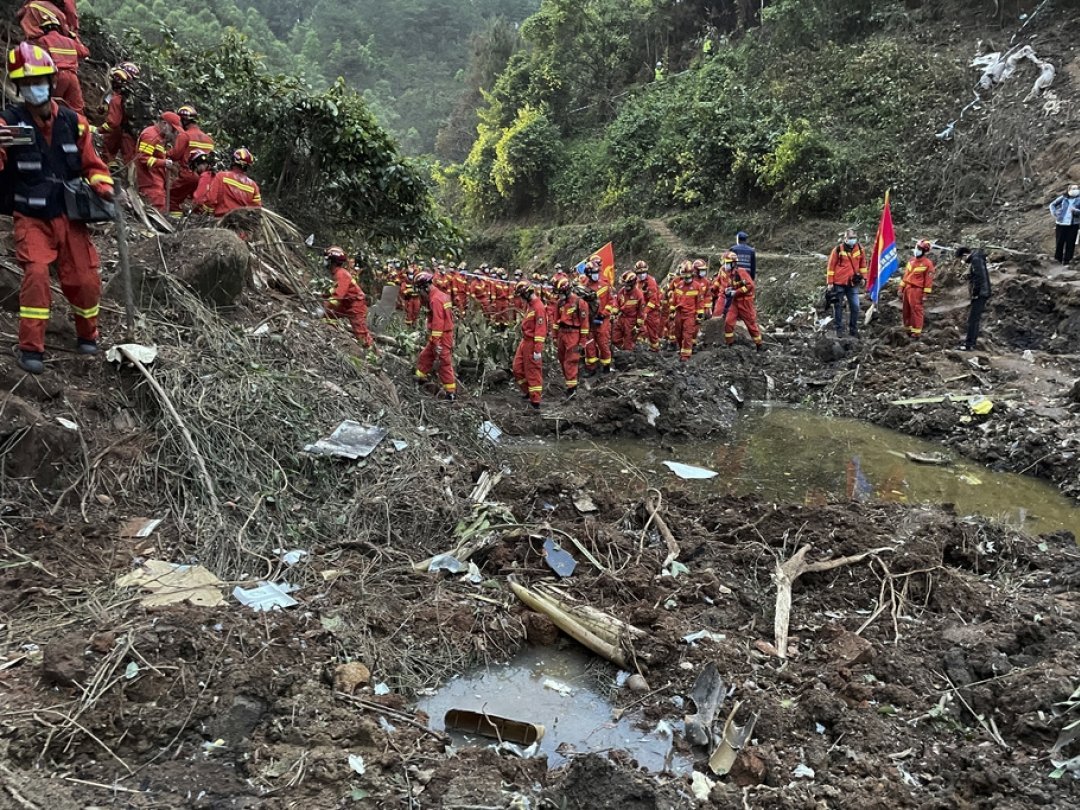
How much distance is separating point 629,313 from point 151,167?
736 cm

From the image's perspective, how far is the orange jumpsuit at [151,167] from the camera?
8078mm

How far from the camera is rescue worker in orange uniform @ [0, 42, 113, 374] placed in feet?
14.1

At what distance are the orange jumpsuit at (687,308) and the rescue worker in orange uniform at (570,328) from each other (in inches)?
95.9

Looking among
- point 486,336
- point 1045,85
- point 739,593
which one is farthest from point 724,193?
point 739,593

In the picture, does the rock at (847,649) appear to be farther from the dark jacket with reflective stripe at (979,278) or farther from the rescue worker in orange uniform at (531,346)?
the dark jacket with reflective stripe at (979,278)

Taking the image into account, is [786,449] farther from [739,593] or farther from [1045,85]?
[1045,85]

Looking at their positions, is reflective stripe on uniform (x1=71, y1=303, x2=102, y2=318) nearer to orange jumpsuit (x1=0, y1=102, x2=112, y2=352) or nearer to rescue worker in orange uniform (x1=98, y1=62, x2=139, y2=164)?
orange jumpsuit (x1=0, y1=102, x2=112, y2=352)

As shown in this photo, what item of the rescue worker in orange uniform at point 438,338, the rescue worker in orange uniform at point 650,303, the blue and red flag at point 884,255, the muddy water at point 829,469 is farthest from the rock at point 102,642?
the blue and red flag at point 884,255

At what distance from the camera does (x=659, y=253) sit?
71.8ft

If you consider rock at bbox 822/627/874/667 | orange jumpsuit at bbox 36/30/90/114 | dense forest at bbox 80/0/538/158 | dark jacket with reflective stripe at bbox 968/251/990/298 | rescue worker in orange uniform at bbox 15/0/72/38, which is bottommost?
rock at bbox 822/627/874/667

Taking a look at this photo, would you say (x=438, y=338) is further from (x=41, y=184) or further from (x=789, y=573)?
(x=789, y=573)

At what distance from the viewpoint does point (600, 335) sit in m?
11.2

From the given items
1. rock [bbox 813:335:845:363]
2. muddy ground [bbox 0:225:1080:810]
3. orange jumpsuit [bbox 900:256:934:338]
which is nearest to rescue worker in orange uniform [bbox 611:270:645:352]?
rock [bbox 813:335:845:363]

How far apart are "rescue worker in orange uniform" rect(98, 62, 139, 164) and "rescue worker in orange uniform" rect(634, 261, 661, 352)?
24.6ft
